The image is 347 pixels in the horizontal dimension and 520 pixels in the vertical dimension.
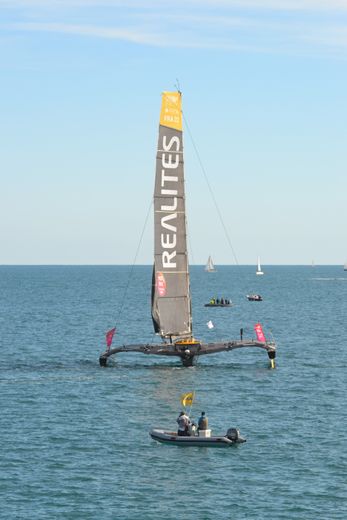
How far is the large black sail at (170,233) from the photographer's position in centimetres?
7944

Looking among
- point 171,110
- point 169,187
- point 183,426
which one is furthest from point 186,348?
point 183,426

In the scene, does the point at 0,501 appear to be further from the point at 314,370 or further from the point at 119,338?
the point at 119,338

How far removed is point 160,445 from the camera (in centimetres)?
5375

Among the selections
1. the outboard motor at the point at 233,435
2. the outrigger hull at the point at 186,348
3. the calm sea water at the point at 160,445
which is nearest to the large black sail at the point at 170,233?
the outrigger hull at the point at 186,348

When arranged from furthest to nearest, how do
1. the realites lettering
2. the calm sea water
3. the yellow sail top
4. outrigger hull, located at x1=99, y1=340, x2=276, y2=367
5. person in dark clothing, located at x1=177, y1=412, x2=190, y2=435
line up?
the realites lettering < the yellow sail top < outrigger hull, located at x1=99, y1=340, x2=276, y2=367 < person in dark clothing, located at x1=177, y1=412, x2=190, y2=435 < the calm sea water

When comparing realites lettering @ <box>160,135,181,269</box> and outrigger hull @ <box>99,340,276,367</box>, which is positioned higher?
realites lettering @ <box>160,135,181,269</box>

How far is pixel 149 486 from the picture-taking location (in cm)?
4609

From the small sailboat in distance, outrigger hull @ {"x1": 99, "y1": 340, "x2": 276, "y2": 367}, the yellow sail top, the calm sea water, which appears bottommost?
the calm sea water

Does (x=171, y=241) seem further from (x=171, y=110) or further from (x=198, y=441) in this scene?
(x=198, y=441)

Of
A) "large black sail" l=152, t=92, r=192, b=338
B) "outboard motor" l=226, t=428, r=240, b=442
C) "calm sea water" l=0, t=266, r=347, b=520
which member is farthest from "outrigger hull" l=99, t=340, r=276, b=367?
"outboard motor" l=226, t=428, r=240, b=442

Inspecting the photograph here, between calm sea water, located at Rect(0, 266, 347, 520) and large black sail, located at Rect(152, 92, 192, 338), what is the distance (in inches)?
170

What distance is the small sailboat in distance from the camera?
260 ft

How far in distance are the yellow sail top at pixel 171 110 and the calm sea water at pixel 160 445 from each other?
762 inches

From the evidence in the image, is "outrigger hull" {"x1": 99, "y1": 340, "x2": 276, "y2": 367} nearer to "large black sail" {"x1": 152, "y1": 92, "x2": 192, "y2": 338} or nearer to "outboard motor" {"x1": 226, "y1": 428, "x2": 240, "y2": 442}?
"large black sail" {"x1": 152, "y1": 92, "x2": 192, "y2": 338}
